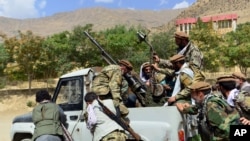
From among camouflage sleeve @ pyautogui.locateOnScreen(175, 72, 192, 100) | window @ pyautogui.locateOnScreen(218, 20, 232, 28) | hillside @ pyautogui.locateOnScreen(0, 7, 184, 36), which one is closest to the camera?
camouflage sleeve @ pyautogui.locateOnScreen(175, 72, 192, 100)

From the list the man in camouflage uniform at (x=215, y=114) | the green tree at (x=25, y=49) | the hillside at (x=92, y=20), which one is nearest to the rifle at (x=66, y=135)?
the man in camouflage uniform at (x=215, y=114)

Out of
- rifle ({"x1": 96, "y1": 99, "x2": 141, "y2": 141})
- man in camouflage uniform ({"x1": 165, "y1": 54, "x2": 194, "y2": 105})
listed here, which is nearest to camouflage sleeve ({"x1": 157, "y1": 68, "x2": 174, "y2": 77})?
man in camouflage uniform ({"x1": 165, "y1": 54, "x2": 194, "y2": 105})

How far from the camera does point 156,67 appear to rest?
7.00 m

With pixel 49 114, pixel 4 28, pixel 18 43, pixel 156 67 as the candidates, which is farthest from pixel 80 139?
pixel 4 28

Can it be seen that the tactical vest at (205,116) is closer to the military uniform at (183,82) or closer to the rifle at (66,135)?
the military uniform at (183,82)

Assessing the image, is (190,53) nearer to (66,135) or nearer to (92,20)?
(66,135)

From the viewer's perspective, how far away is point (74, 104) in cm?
687

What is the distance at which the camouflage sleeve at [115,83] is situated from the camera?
6.17 m

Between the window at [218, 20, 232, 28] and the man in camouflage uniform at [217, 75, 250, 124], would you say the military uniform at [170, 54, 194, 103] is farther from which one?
the window at [218, 20, 232, 28]

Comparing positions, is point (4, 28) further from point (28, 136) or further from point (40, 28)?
point (28, 136)

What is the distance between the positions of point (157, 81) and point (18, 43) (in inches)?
1108

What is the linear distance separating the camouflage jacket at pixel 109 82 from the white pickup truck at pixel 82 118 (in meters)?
0.34

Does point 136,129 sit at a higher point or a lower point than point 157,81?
lower

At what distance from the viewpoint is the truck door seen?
22.0 ft
